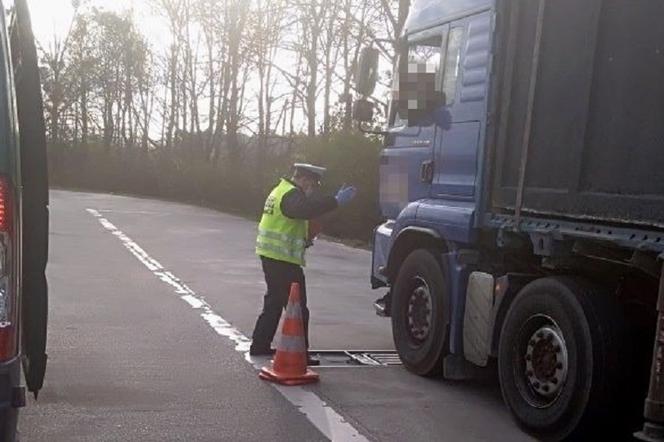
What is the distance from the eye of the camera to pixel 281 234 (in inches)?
333

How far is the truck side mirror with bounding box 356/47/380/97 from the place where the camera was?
8.62 m

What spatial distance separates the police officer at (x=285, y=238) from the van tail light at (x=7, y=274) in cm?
456

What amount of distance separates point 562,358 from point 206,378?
9.49 ft

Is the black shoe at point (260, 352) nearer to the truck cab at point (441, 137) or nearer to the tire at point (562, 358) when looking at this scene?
the truck cab at point (441, 137)

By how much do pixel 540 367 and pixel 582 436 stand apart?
555mm

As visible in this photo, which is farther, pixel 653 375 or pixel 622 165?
pixel 622 165

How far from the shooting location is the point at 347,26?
34062mm

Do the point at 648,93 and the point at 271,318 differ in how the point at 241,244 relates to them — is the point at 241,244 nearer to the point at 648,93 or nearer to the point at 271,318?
the point at 271,318

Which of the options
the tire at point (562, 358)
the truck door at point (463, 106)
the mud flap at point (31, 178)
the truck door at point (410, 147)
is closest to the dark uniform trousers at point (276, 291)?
the truck door at point (410, 147)

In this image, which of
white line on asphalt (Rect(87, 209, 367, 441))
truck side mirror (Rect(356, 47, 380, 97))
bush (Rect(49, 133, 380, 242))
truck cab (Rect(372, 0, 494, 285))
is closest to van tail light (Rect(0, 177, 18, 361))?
white line on asphalt (Rect(87, 209, 367, 441))

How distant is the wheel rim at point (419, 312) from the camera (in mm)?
7977

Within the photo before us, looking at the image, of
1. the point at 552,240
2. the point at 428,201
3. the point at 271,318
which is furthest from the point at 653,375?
the point at 271,318

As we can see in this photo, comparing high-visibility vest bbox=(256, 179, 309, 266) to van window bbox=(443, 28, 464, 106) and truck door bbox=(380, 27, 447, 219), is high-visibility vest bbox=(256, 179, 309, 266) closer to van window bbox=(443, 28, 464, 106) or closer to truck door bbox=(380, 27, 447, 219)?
truck door bbox=(380, 27, 447, 219)

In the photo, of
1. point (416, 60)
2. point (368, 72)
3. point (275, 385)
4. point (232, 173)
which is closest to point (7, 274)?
point (275, 385)
